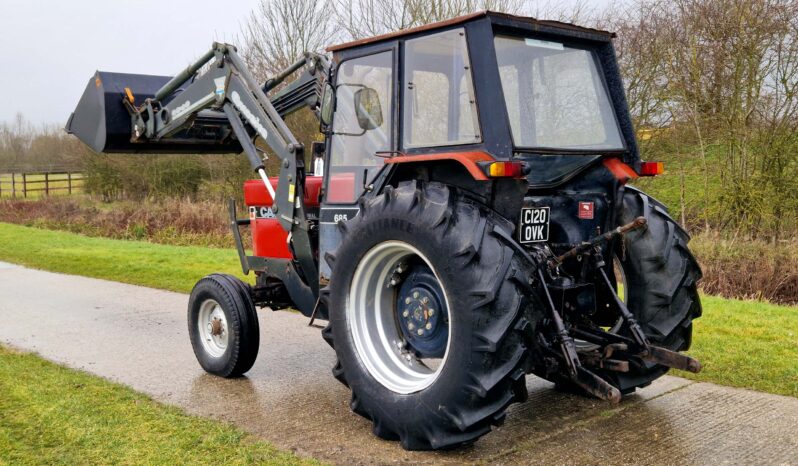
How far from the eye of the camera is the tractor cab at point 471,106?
4.46 m

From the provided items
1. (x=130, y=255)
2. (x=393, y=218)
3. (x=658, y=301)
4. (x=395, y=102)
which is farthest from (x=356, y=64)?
(x=130, y=255)

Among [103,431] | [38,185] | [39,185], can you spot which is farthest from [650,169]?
[38,185]

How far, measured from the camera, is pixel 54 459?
4484 mm

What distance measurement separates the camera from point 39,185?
3322 centimetres

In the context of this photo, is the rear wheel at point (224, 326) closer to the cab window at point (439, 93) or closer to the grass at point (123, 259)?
the cab window at point (439, 93)

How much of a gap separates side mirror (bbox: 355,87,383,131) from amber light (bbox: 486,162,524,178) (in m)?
1.21

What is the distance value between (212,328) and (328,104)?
2.10 meters

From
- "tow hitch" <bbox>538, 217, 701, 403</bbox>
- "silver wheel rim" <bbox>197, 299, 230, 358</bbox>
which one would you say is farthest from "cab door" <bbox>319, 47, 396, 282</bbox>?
"tow hitch" <bbox>538, 217, 701, 403</bbox>

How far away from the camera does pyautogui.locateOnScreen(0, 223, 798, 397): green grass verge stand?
597 cm

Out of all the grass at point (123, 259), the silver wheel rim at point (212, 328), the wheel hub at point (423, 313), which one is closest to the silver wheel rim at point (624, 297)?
the wheel hub at point (423, 313)

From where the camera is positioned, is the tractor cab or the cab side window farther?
the cab side window

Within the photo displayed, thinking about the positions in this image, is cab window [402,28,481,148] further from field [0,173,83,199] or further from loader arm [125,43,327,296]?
field [0,173,83,199]

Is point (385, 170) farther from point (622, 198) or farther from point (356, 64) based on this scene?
point (622, 198)

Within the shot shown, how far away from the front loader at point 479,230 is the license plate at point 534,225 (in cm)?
1
